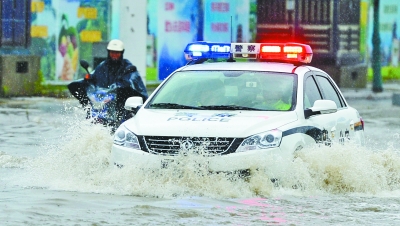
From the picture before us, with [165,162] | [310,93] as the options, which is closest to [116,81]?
[310,93]

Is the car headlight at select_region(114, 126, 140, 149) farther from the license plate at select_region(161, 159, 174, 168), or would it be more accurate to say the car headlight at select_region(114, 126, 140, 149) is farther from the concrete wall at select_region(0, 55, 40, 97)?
the concrete wall at select_region(0, 55, 40, 97)

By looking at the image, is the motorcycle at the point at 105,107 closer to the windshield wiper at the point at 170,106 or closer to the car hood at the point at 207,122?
the windshield wiper at the point at 170,106

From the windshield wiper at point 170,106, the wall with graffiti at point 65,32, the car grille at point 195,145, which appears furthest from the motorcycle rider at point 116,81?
the wall with graffiti at point 65,32

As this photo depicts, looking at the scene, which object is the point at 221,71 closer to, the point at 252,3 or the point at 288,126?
the point at 288,126

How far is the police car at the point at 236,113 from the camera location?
9297 mm

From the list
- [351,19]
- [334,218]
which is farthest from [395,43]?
[334,218]

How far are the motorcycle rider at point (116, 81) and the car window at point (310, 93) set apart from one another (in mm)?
2470

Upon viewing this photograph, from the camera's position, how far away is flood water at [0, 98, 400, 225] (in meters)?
8.35

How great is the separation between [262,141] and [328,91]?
235 centimetres

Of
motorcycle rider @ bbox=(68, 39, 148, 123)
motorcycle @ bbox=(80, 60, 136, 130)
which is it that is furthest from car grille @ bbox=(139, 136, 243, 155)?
motorcycle rider @ bbox=(68, 39, 148, 123)

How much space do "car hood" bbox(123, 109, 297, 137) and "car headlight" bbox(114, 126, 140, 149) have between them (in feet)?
0.16

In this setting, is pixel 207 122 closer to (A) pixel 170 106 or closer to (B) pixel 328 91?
(A) pixel 170 106

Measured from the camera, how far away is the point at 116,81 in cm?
1268

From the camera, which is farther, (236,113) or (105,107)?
(105,107)
